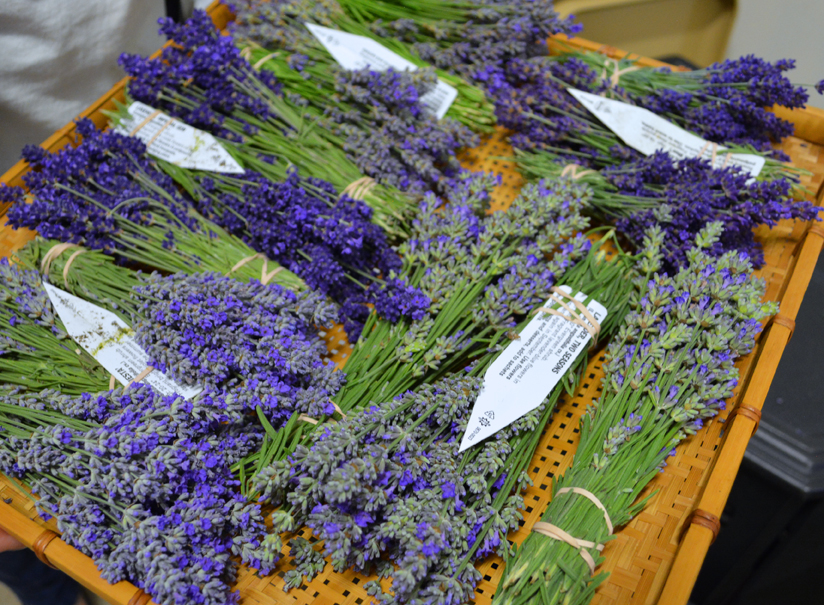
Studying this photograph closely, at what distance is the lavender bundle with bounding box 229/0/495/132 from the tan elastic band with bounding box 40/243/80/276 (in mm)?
772

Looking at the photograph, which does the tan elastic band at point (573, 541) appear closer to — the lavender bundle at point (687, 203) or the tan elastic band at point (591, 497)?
the tan elastic band at point (591, 497)

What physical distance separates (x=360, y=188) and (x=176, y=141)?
0.52m

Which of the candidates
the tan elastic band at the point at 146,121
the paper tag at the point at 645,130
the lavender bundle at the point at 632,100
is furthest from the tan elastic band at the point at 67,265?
the paper tag at the point at 645,130

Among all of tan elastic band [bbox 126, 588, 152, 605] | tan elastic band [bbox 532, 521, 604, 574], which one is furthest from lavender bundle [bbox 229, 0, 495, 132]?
tan elastic band [bbox 126, 588, 152, 605]

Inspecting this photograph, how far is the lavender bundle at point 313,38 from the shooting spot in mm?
1690

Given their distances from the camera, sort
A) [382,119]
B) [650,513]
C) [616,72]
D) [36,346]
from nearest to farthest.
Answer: [650,513] < [36,346] < [382,119] < [616,72]

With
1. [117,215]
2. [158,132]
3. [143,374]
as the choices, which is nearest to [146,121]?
[158,132]

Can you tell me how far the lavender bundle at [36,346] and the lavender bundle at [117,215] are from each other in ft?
0.45

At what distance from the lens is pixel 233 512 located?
0.96m

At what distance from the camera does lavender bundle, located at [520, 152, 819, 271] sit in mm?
1243

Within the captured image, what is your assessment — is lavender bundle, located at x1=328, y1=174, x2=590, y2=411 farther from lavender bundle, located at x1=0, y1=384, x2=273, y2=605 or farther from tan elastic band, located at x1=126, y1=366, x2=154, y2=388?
tan elastic band, located at x1=126, y1=366, x2=154, y2=388

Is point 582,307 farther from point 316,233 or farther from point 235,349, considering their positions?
point 235,349

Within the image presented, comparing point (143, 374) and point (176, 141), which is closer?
point (143, 374)

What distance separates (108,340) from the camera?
118cm
